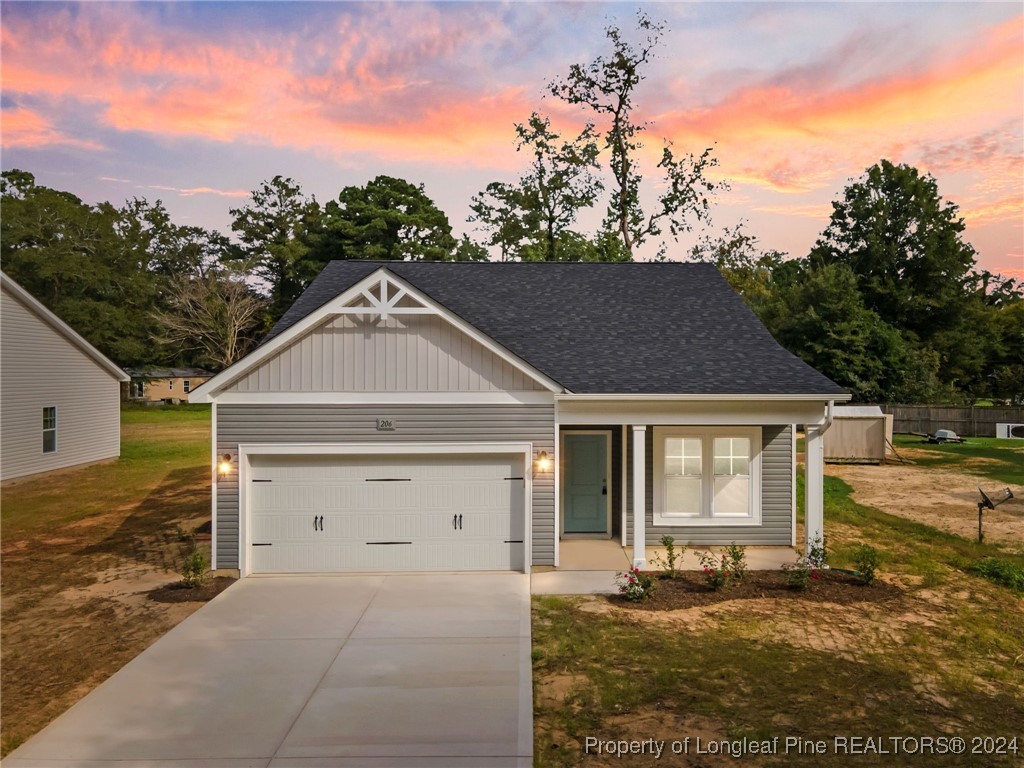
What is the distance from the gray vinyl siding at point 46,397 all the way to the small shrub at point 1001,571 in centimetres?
2630

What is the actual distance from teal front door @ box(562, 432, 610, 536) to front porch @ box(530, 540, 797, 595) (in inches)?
15.3

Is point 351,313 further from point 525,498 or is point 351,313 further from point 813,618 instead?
point 813,618

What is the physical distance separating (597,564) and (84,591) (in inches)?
336

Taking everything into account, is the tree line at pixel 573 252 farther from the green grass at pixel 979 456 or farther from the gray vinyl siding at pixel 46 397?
the gray vinyl siding at pixel 46 397

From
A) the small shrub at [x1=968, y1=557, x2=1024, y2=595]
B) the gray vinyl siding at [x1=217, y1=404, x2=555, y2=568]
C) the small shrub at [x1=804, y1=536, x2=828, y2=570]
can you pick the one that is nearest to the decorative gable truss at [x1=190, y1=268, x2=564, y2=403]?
the gray vinyl siding at [x1=217, y1=404, x2=555, y2=568]

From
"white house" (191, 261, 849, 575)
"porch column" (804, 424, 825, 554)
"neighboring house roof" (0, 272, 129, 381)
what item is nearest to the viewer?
"white house" (191, 261, 849, 575)

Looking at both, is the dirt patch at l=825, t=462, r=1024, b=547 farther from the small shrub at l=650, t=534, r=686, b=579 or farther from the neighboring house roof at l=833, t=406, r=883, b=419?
the small shrub at l=650, t=534, r=686, b=579

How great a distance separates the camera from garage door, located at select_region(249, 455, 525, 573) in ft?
35.5

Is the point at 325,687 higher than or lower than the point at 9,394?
lower

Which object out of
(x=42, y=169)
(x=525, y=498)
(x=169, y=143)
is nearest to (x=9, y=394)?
(x=169, y=143)

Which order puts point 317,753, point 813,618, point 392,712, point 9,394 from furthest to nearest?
1. point 9,394
2. point 813,618
3. point 392,712
4. point 317,753

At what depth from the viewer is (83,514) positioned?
1575 centimetres

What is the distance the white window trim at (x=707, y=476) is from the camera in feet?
39.6

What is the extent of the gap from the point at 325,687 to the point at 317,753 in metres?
1.25
